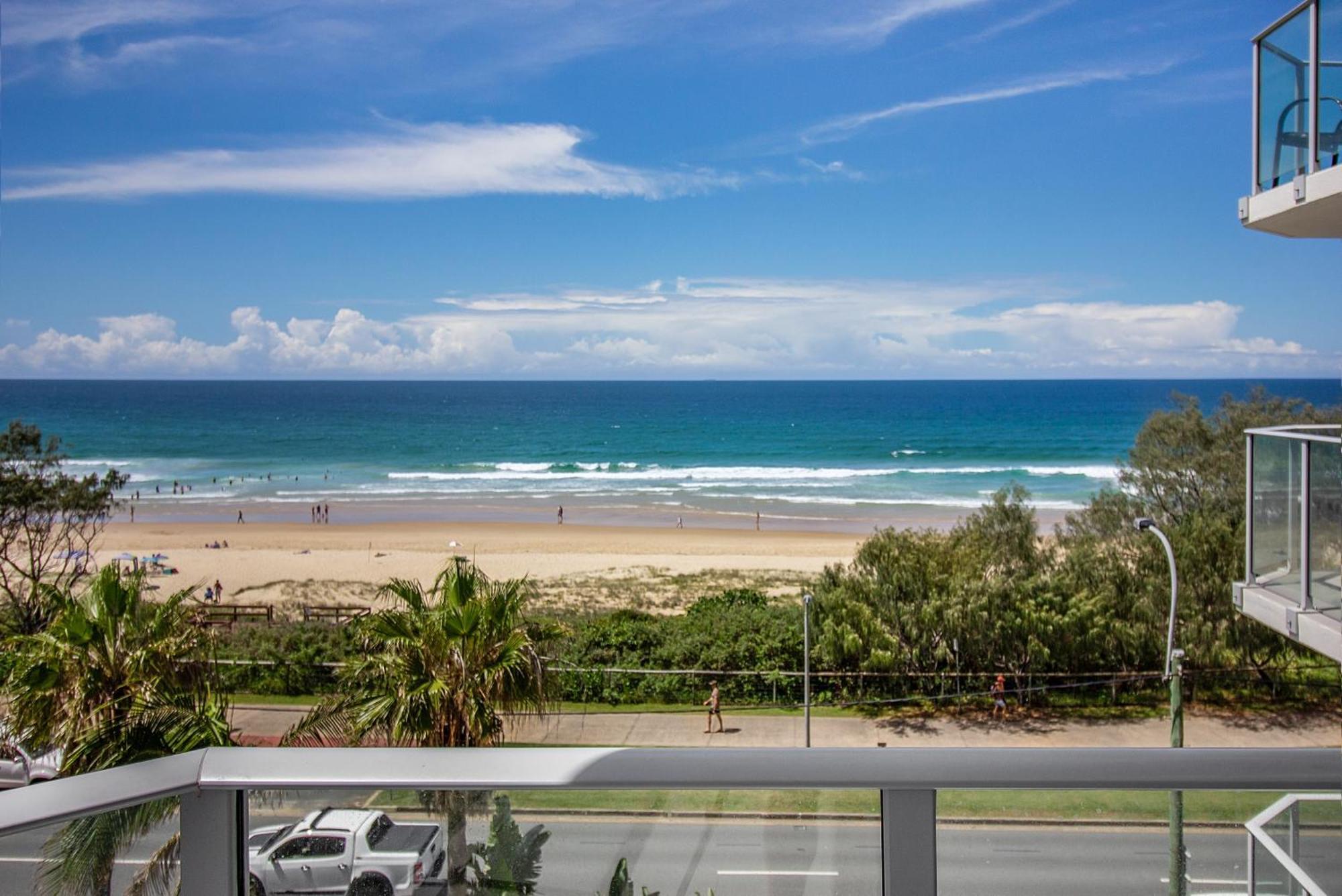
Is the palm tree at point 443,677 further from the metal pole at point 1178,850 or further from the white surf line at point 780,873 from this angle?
the metal pole at point 1178,850

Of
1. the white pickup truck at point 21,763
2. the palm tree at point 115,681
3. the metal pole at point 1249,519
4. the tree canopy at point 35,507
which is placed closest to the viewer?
the metal pole at point 1249,519

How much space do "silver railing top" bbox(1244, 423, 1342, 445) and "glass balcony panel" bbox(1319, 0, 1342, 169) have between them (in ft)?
2.66

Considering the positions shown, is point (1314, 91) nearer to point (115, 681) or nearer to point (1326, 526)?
point (1326, 526)

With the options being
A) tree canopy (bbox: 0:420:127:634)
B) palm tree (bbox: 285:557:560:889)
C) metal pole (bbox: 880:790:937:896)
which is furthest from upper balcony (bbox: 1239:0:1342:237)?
tree canopy (bbox: 0:420:127:634)

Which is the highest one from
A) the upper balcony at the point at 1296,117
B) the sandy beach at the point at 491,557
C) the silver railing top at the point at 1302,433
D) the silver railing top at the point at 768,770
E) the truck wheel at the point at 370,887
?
the upper balcony at the point at 1296,117

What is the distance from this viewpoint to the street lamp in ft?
41.3

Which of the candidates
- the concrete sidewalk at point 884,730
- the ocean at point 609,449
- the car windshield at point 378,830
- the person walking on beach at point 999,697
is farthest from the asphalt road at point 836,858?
the ocean at point 609,449

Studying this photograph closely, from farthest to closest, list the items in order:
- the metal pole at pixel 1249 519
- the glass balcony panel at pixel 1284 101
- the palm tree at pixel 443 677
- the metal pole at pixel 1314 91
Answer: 1. the palm tree at pixel 443 677
2. the metal pole at pixel 1249 519
3. the glass balcony panel at pixel 1284 101
4. the metal pole at pixel 1314 91

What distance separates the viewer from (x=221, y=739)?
4773 millimetres

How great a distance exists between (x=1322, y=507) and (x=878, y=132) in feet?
259

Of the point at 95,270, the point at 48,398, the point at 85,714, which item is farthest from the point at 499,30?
the point at 85,714

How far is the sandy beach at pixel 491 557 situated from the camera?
74.0ft

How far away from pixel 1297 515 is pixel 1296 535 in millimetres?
72

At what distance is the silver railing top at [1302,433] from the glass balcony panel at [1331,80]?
31.9 inches
